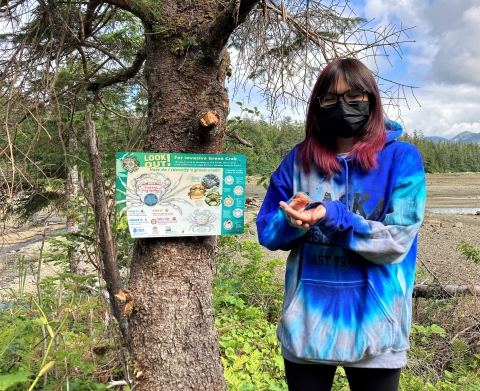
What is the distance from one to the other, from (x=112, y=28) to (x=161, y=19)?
0.94m

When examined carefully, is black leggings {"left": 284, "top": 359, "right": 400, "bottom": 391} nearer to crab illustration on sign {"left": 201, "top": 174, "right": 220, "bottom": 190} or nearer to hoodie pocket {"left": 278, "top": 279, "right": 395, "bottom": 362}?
hoodie pocket {"left": 278, "top": 279, "right": 395, "bottom": 362}

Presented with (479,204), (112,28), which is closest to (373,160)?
(112,28)

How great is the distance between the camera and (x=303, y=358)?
1.29m

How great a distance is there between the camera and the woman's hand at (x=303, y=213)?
45.3 inches

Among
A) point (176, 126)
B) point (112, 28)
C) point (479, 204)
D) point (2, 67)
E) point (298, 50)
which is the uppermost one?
point (112, 28)

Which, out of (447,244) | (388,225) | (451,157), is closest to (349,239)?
(388,225)

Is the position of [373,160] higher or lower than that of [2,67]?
lower

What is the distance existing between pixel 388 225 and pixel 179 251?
0.97 meters

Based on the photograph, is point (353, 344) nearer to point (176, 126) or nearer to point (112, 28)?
point (176, 126)

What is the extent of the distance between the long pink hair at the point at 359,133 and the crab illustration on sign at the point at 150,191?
0.62 metres

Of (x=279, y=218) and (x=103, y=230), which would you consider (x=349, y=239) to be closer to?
(x=279, y=218)

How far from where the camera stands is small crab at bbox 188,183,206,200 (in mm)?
1686

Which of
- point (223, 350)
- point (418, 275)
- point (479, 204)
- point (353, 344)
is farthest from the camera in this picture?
point (479, 204)

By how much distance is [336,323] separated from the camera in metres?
1.26
